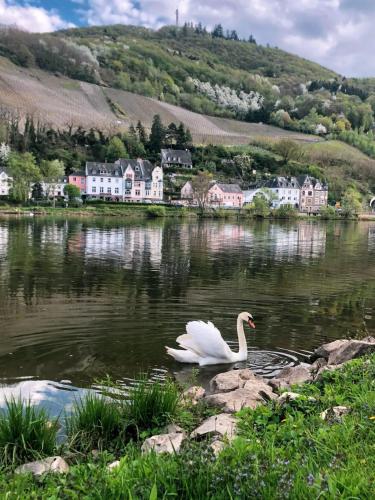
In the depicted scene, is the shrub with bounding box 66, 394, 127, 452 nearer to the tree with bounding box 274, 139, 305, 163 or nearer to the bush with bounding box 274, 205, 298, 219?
the bush with bounding box 274, 205, 298, 219

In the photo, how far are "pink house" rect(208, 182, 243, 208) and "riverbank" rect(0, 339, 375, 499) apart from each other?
459 feet

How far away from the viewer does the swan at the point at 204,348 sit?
1170 centimetres

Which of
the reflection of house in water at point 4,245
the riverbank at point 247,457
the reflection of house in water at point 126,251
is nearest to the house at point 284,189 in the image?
the reflection of house in water at point 126,251

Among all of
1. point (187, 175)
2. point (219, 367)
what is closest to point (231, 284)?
point (219, 367)

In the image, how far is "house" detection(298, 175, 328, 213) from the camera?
165 metres

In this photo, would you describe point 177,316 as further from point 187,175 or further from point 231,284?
point 187,175

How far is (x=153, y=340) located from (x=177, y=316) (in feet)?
9.51

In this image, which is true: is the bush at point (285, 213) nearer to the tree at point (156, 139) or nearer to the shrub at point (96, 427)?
the tree at point (156, 139)

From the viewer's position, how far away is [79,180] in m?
142

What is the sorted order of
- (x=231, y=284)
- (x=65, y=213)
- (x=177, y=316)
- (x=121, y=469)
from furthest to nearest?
1. (x=65, y=213)
2. (x=231, y=284)
3. (x=177, y=316)
4. (x=121, y=469)

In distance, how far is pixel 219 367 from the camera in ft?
39.5

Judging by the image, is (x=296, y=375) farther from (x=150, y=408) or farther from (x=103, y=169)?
(x=103, y=169)

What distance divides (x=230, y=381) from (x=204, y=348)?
2171 mm

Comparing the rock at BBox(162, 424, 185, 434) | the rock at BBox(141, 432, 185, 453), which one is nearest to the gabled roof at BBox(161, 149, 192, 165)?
the rock at BBox(162, 424, 185, 434)
